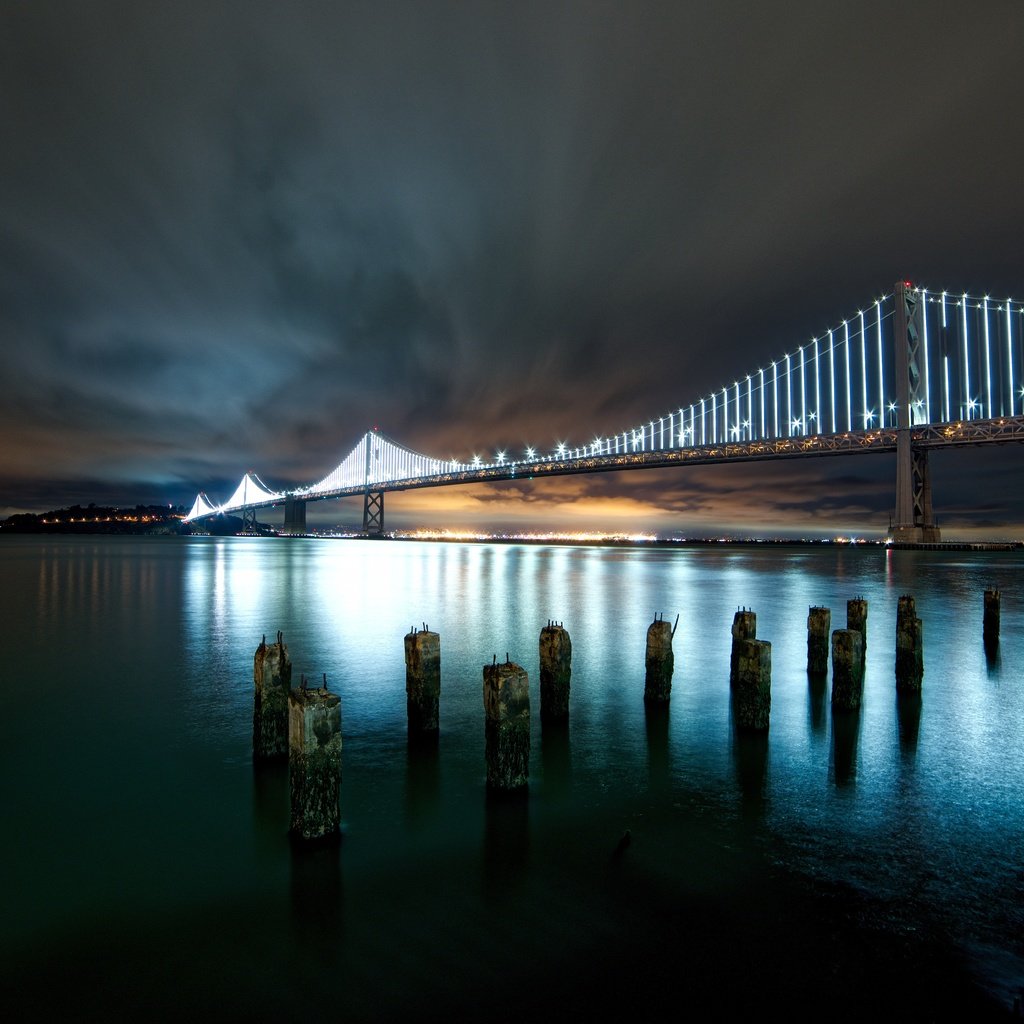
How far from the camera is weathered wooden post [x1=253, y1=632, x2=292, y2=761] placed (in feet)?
20.2

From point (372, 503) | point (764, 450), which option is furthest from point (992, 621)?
point (372, 503)

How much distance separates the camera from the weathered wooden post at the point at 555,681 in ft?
24.7

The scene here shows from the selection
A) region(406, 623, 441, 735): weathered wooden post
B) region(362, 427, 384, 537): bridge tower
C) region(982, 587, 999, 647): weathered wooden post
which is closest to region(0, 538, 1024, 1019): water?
region(406, 623, 441, 735): weathered wooden post

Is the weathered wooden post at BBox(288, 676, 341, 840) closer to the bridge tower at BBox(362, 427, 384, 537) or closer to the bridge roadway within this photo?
the bridge roadway

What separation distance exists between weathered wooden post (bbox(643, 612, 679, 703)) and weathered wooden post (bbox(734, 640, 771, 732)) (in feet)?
4.00

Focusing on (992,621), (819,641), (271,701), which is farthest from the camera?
Result: (992,621)

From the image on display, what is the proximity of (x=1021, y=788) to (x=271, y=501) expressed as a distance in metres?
101

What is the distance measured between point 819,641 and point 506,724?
6722 millimetres

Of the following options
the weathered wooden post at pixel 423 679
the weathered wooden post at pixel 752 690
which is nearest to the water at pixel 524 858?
the weathered wooden post at pixel 752 690

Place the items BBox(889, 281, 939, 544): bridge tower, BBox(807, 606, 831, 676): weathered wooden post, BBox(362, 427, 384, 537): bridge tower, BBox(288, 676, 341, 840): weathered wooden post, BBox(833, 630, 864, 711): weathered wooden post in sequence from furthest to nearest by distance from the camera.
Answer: BBox(362, 427, 384, 537): bridge tower → BBox(889, 281, 939, 544): bridge tower → BBox(807, 606, 831, 676): weathered wooden post → BBox(833, 630, 864, 711): weathered wooden post → BBox(288, 676, 341, 840): weathered wooden post

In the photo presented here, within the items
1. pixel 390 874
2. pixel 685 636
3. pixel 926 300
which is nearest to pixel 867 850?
pixel 390 874

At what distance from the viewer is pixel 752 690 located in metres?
7.25

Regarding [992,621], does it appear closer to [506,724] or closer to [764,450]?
[506,724]

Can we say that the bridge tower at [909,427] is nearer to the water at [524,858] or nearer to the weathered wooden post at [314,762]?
the water at [524,858]
